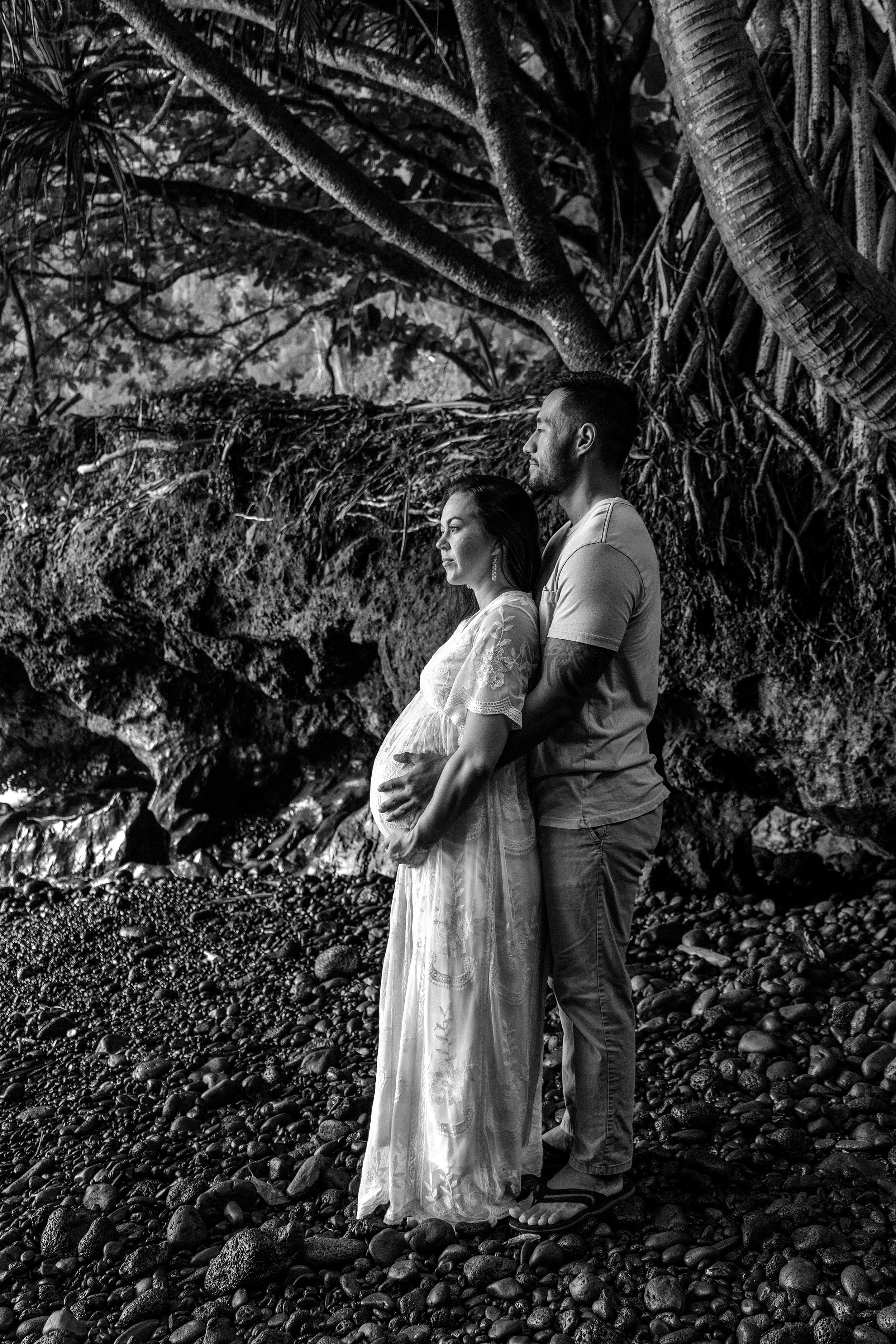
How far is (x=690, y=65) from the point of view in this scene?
99.8 inches

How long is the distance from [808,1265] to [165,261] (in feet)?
24.0

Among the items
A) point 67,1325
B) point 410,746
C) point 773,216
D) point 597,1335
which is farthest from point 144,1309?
point 773,216

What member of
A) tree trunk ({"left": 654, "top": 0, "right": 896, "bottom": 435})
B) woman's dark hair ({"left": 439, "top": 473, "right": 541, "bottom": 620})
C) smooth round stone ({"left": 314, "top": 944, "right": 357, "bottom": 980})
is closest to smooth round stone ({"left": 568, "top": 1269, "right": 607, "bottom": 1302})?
woman's dark hair ({"left": 439, "top": 473, "right": 541, "bottom": 620})

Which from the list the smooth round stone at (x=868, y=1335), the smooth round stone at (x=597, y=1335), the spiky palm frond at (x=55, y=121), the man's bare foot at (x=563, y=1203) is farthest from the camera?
the spiky palm frond at (x=55, y=121)

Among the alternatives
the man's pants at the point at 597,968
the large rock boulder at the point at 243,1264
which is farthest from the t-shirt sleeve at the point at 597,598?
the large rock boulder at the point at 243,1264

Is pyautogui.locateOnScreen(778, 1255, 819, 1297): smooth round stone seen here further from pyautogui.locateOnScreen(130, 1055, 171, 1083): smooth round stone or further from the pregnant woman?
pyautogui.locateOnScreen(130, 1055, 171, 1083): smooth round stone

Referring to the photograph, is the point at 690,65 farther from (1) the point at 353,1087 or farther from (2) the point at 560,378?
(1) the point at 353,1087

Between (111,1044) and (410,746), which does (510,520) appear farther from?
(111,1044)

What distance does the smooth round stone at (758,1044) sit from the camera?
341 centimetres

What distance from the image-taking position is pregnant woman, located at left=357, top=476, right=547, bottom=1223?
8.56 ft

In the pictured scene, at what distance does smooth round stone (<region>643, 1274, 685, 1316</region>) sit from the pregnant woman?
390mm

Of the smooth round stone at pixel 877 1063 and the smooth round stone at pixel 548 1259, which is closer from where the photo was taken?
the smooth round stone at pixel 548 1259

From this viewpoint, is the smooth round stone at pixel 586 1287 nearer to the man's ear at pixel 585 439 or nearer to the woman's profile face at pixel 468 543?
the woman's profile face at pixel 468 543

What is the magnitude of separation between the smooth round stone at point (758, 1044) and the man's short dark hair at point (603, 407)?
1846mm
